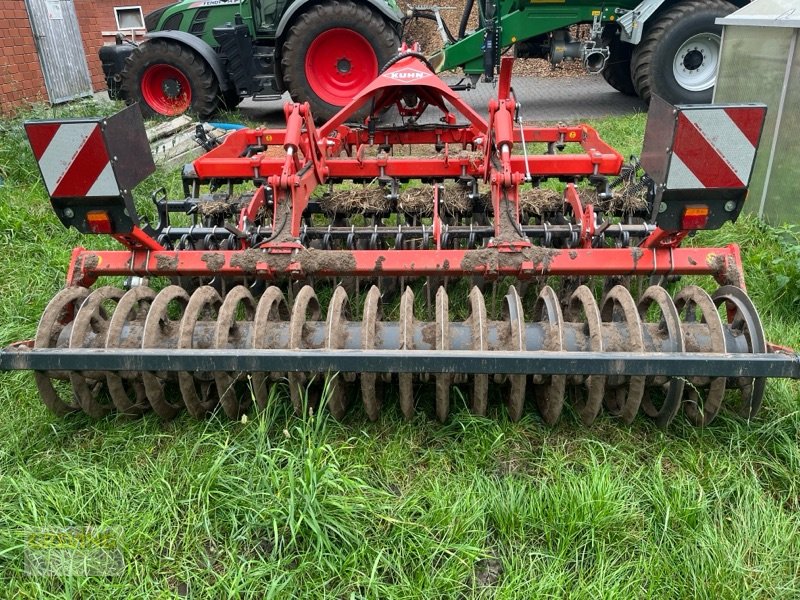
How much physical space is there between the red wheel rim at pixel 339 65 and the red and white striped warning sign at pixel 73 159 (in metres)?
5.99

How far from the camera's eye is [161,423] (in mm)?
2738

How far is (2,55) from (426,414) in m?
9.83

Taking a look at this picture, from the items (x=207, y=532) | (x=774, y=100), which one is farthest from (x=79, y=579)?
(x=774, y=100)

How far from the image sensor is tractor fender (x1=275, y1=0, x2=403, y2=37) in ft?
25.7

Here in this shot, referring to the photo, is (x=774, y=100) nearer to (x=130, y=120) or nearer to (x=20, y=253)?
(x=130, y=120)

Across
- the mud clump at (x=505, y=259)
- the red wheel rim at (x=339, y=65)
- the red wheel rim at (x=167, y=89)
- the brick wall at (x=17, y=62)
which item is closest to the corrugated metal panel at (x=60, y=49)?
the brick wall at (x=17, y=62)

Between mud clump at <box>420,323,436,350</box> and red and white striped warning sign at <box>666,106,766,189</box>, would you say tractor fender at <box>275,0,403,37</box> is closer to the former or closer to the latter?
red and white striped warning sign at <box>666,106,766,189</box>

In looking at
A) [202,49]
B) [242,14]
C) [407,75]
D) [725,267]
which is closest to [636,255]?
[725,267]

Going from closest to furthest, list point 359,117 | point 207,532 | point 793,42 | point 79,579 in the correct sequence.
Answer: point 79,579, point 207,532, point 793,42, point 359,117

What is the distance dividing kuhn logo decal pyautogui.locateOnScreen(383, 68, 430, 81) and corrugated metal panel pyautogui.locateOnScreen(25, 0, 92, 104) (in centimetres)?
843

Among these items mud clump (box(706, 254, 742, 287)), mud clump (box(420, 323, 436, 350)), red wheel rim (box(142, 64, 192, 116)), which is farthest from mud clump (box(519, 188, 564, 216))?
red wheel rim (box(142, 64, 192, 116))

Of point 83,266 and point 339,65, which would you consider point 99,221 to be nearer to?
point 83,266

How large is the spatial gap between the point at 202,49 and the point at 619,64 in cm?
673

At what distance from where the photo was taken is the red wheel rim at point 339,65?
816 centimetres
